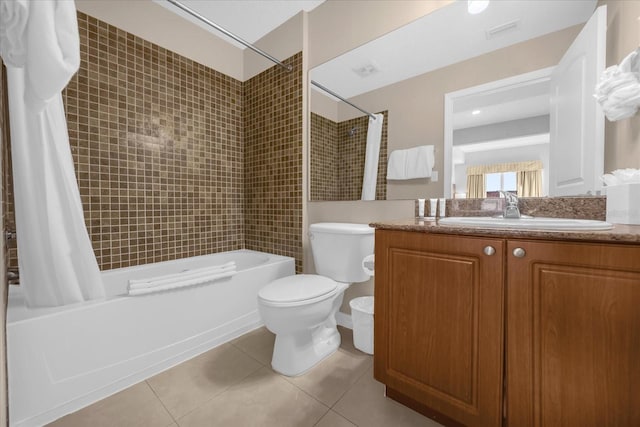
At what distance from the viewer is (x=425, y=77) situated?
1464 mm

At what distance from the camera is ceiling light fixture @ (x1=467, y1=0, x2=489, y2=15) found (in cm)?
129

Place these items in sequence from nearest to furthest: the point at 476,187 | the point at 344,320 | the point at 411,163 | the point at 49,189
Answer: the point at 49,189 < the point at 476,187 < the point at 411,163 < the point at 344,320

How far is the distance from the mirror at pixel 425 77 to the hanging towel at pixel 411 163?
0.03 meters

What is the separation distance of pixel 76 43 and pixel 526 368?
1806 millimetres

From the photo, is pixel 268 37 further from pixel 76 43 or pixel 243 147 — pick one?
pixel 76 43

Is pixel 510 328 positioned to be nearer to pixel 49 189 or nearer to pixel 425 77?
pixel 425 77

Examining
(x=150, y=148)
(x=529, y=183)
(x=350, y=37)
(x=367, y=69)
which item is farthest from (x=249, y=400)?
(x=350, y=37)

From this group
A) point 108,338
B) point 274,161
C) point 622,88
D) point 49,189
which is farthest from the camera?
point 274,161

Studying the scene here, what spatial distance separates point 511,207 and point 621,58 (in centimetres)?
68

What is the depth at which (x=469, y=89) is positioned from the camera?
52.0 inches

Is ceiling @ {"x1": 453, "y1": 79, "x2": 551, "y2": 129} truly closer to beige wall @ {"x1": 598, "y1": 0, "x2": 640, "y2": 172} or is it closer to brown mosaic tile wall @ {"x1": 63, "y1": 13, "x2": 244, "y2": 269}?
beige wall @ {"x1": 598, "y1": 0, "x2": 640, "y2": 172}

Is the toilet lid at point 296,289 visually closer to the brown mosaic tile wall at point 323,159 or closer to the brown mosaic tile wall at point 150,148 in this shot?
the brown mosaic tile wall at point 323,159

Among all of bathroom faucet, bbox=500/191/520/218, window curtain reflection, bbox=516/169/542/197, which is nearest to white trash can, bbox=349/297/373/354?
bathroom faucet, bbox=500/191/520/218

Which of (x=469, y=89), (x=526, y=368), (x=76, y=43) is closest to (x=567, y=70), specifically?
(x=469, y=89)
